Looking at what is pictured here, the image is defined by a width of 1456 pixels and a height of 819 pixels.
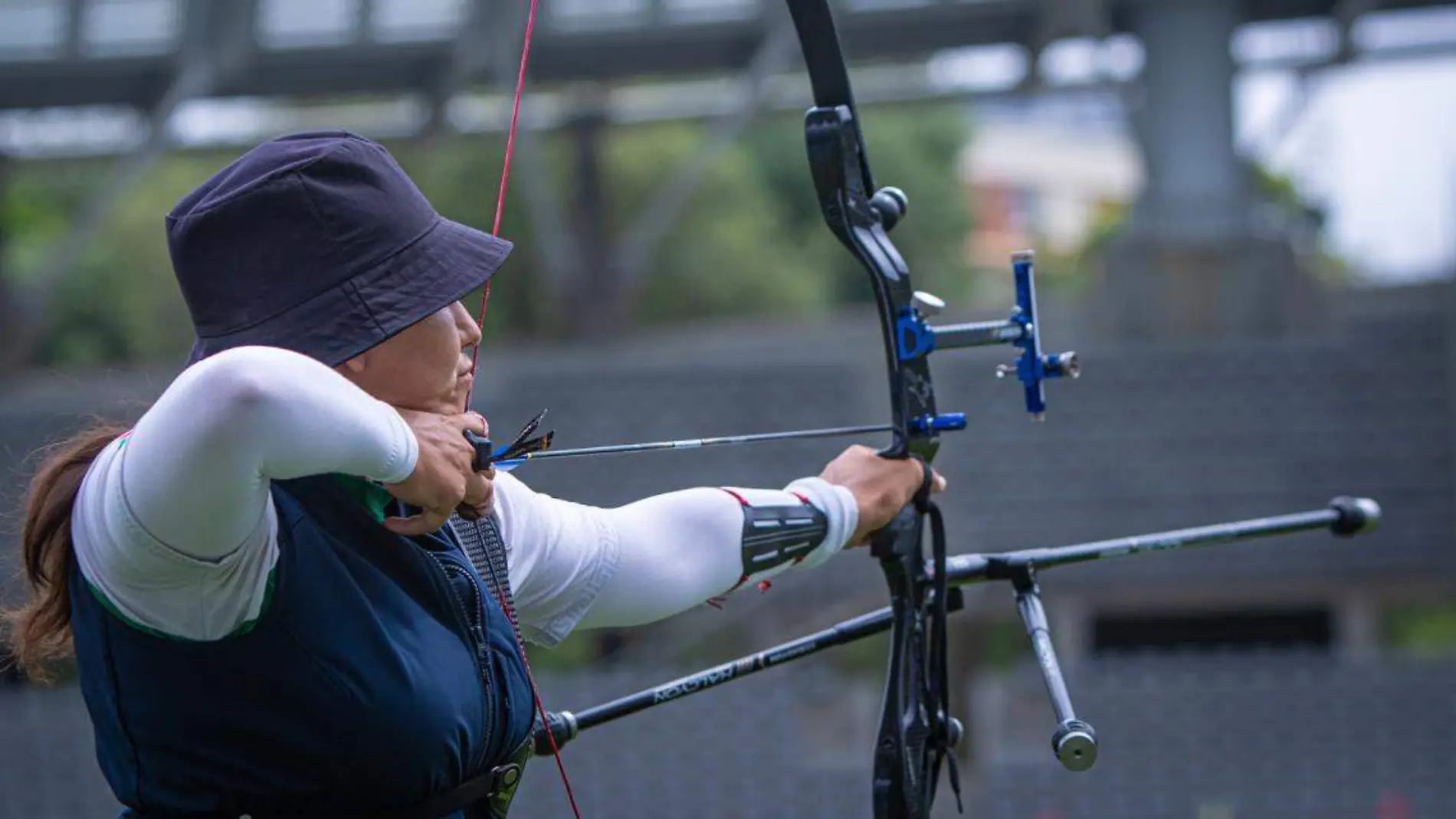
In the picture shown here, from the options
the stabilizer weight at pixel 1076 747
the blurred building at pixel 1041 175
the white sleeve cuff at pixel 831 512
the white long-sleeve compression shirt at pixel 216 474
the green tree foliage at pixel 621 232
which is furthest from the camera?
the blurred building at pixel 1041 175

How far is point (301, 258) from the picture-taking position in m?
1.35

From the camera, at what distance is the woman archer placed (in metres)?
1.24

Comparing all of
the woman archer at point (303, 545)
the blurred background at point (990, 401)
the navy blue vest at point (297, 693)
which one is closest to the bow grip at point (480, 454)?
the woman archer at point (303, 545)

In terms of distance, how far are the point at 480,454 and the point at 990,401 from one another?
7.61 meters

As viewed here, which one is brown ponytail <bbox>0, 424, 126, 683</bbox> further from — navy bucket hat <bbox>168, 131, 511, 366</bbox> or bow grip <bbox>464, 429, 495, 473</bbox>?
bow grip <bbox>464, 429, 495, 473</bbox>

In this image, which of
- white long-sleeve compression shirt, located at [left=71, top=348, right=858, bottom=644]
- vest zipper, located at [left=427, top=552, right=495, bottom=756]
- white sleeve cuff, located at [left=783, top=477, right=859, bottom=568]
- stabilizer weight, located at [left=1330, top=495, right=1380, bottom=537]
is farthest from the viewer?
stabilizer weight, located at [left=1330, top=495, right=1380, bottom=537]

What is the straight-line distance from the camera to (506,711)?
150 centimetres

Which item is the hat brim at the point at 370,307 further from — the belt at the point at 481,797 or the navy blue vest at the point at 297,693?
the belt at the point at 481,797

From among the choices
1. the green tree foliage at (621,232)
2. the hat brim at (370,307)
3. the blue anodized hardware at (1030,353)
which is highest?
the hat brim at (370,307)

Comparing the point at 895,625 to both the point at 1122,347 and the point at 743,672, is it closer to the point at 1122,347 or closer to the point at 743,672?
the point at 743,672

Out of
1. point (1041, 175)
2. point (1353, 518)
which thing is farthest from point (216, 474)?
point (1041, 175)

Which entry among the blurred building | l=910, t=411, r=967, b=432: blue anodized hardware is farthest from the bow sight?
the blurred building

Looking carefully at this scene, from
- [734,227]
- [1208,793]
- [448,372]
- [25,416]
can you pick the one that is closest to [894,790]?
[448,372]

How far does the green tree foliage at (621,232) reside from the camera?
58.4ft
